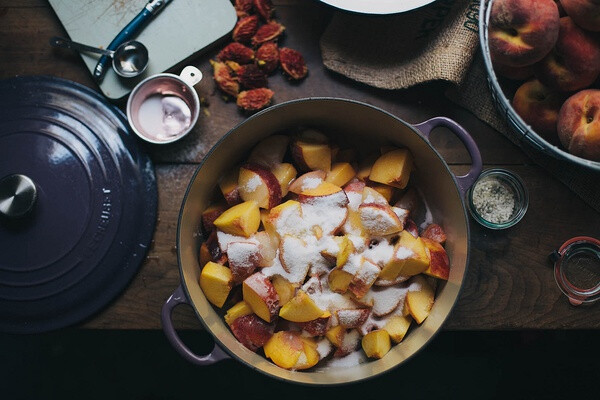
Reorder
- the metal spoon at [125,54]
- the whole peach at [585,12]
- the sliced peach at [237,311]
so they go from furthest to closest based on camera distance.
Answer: the metal spoon at [125,54], the sliced peach at [237,311], the whole peach at [585,12]

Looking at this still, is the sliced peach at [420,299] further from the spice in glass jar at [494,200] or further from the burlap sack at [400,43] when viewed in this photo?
the burlap sack at [400,43]

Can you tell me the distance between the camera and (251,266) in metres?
0.88

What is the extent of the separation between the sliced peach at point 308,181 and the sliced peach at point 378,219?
0.27 ft

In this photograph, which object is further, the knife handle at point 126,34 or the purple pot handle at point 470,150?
the knife handle at point 126,34

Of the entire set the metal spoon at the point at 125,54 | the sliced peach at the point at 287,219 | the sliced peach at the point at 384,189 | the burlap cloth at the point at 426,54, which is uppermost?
the burlap cloth at the point at 426,54

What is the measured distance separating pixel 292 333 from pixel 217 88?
45 centimetres

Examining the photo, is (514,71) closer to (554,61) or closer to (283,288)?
(554,61)

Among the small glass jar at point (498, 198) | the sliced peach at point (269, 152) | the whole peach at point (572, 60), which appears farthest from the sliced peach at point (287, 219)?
the whole peach at point (572, 60)

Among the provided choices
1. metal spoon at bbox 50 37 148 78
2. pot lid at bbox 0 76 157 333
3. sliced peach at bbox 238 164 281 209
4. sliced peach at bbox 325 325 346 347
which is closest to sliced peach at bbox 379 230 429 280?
sliced peach at bbox 325 325 346 347

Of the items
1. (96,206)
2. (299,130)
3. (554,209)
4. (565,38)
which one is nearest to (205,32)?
(299,130)

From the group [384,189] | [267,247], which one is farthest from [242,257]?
[384,189]

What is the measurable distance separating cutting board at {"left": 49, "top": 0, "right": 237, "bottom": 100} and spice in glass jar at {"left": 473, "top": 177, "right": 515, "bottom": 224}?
528mm

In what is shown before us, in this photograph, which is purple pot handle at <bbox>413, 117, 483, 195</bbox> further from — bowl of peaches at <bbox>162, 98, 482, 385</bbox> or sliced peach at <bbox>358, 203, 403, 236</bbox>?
sliced peach at <bbox>358, 203, 403, 236</bbox>

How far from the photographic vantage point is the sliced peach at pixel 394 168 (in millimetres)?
917
